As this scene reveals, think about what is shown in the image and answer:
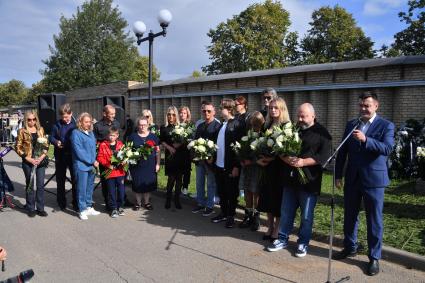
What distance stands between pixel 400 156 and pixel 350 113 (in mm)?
2143

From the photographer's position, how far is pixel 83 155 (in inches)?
295

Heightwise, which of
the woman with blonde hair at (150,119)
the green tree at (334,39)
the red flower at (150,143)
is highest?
the green tree at (334,39)

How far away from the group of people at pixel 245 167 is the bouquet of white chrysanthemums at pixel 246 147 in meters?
0.13

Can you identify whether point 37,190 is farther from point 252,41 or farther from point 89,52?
point 89,52

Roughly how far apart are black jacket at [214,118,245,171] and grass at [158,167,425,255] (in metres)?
1.56

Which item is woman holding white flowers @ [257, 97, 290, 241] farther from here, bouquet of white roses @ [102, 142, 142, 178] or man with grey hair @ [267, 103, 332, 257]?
bouquet of white roses @ [102, 142, 142, 178]

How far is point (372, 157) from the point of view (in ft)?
15.8

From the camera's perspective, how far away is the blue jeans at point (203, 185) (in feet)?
24.4

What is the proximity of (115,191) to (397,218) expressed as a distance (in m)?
5.05

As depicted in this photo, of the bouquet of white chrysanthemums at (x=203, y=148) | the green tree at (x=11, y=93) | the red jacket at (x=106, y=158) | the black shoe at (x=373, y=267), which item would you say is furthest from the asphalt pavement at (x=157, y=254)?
the green tree at (x=11, y=93)

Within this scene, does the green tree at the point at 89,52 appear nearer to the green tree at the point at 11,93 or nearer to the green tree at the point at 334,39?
the green tree at the point at 334,39

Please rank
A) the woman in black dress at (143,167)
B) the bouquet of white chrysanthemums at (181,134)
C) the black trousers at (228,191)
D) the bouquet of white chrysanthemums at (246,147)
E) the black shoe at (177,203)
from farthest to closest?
the black shoe at (177,203) → the woman in black dress at (143,167) → the bouquet of white chrysanthemums at (181,134) → the black trousers at (228,191) → the bouquet of white chrysanthemums at (246,147)

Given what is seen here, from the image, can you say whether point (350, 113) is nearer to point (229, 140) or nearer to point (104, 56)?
point (229, 140)

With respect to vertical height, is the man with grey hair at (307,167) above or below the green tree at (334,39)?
below
